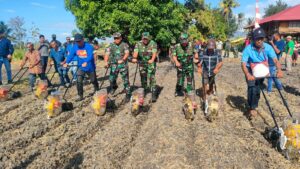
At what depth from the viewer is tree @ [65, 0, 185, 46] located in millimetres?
22094

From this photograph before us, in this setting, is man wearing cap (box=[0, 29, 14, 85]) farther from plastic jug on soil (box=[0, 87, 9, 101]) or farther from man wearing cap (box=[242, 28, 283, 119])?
man wearing cap (box=[242, 28, 283, 119])

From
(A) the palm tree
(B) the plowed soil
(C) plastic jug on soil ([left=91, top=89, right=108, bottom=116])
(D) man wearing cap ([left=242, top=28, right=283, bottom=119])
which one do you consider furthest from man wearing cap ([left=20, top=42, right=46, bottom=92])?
(A) the palm tree

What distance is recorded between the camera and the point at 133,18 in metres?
22.1

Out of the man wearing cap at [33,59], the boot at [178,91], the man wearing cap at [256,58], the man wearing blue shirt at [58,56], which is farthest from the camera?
the man wearing blue shirt at [58,56]

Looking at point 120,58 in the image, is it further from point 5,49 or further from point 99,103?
point 5,49

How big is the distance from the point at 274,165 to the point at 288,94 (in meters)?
5.92

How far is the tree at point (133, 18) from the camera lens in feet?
72.5

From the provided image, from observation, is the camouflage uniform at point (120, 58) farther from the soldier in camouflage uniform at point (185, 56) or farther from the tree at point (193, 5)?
the tree at point (193, 5)

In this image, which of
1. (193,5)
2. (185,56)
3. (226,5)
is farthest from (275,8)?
(185,56)

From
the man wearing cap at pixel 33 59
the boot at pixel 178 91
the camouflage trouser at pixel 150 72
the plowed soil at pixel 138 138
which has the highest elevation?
the man wearing cap at pixel 33 59

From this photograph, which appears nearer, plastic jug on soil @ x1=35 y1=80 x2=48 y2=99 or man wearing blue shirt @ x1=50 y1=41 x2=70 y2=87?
plastic jug on soil @ x1=35 y1=80 x2=48 y2=99

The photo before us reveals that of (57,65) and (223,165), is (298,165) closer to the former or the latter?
(223,165)

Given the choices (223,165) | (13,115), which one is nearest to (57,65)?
(13,115)

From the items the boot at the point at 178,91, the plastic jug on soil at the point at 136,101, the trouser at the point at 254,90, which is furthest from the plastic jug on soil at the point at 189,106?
the boot at the point at 178,91
